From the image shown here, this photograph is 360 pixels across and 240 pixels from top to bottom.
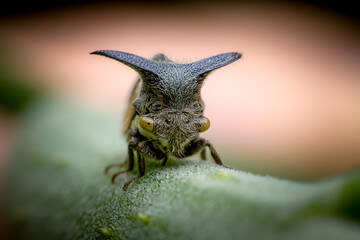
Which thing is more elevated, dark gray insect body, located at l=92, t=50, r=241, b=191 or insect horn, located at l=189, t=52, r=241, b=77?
insect horn, located at l=189, t=52, r=241, b=77

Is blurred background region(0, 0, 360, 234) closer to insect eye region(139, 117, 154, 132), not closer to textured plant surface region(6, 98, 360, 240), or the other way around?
textured plant surface region(6, 98, 360, 240)

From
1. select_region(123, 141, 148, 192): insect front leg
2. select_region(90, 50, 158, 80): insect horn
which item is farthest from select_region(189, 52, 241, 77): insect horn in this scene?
select_region(123, 141, 148, 192): insect front leg

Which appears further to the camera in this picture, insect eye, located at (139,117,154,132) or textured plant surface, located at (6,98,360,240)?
insect eye, located at (139,117,154,132)

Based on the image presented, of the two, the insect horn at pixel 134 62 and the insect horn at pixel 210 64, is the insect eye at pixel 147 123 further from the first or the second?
the insect horn at pixel 210 64

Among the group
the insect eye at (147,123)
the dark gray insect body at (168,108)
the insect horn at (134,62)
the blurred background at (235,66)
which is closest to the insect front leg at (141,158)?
the dark gray insect body at (168,108)

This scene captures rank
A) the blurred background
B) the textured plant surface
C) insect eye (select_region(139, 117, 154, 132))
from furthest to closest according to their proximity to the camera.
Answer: the blurred background
insect eye (select_region(139, 117, 154, 132))
the textured plant surface

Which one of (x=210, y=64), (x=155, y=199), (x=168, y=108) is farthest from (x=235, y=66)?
(x=155, y=199)

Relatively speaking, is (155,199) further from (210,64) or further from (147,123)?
Result: (210,64)
